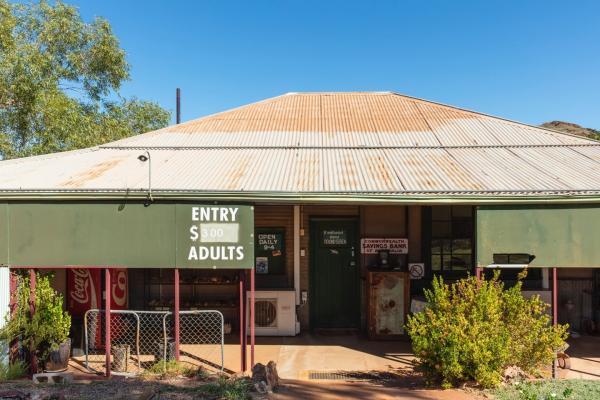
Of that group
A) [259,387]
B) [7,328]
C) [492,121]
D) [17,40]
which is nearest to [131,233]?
[7,328]

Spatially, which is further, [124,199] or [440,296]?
[124,199]

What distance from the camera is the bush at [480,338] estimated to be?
19.3 ft

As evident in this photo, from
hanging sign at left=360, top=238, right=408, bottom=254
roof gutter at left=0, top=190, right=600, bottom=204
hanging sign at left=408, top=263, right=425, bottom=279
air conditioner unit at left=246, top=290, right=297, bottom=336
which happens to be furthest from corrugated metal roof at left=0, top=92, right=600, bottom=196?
air conditioner unit at left=246, top=290, right=297, bottom=336

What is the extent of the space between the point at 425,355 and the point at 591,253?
11.0ft

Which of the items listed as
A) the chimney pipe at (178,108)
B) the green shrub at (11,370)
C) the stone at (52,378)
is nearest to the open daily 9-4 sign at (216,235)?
the stone at (52,378)

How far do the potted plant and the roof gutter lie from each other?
1.58 meters

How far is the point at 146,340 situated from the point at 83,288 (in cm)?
169

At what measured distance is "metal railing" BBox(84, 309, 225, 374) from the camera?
7477mm

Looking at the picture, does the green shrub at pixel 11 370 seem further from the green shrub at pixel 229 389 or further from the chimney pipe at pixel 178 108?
the chimney pipe at pixel 178 108

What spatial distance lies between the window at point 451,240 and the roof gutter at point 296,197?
2.89 meters

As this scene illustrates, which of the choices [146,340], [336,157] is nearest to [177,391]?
[146,340]

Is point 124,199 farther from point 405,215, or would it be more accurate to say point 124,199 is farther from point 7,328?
point 405,215

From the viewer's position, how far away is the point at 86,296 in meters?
8.63

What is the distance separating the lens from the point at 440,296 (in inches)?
255
